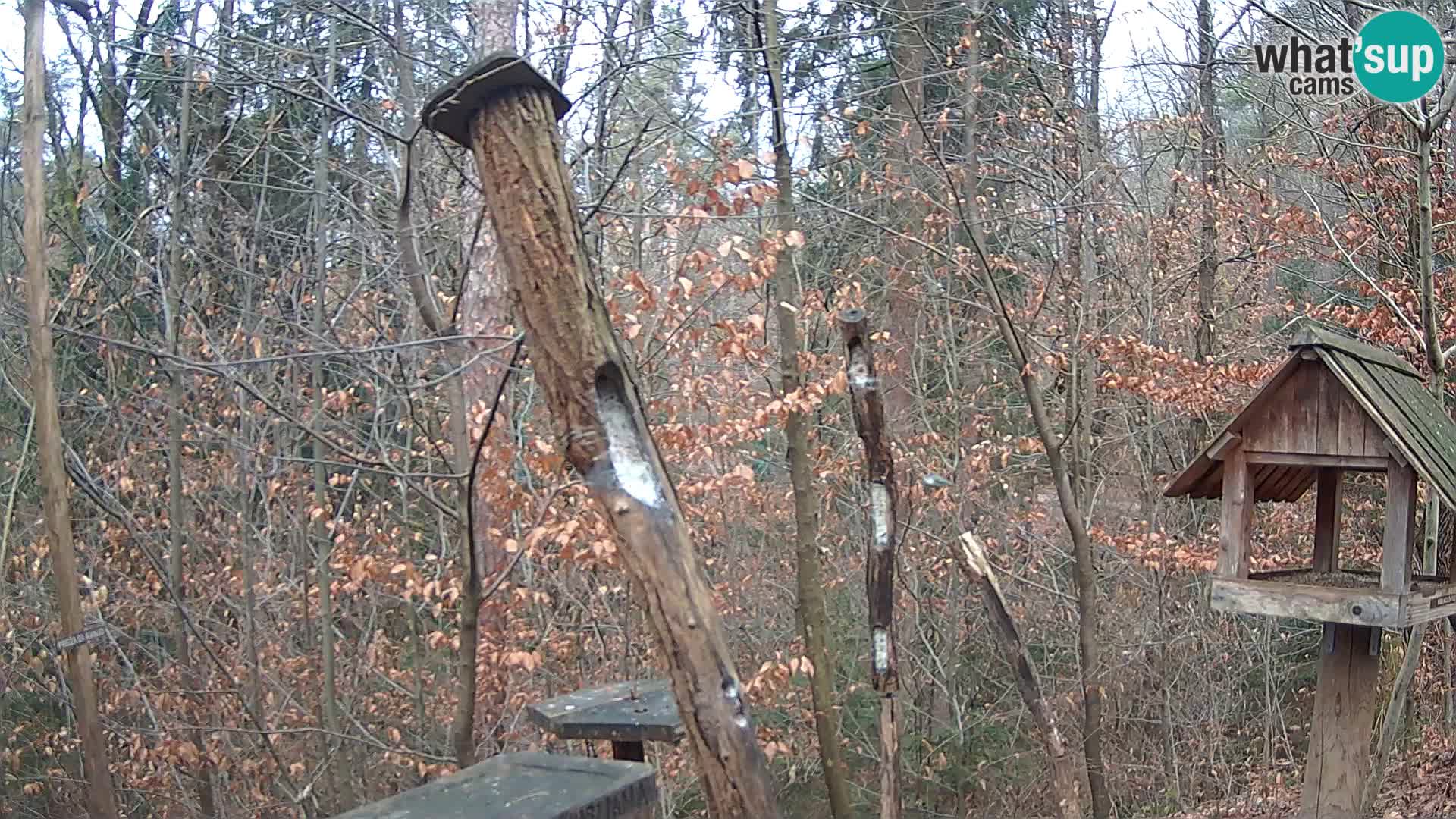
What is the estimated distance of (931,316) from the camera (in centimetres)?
984

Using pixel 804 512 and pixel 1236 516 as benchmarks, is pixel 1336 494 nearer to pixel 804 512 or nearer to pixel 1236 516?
pixel 1236 516

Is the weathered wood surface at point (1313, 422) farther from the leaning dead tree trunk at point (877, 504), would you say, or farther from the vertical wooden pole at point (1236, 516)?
the leaning dead tree trunk at point (877, 504)

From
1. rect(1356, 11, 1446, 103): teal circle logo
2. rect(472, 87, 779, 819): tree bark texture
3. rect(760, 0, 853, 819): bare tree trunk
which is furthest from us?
rect(760, 0, 853, 819): bare tree trunk

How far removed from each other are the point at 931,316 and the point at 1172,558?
295 cm

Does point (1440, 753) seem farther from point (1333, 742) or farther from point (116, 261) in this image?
point (116, 261)

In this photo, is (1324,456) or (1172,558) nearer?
(1324,456)

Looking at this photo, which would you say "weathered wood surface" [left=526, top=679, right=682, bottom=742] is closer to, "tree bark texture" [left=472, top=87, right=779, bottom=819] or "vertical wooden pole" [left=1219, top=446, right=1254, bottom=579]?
"tree bark texture" [left=472, top=87, right=779, bottom=819]

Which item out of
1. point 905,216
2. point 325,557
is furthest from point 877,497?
point 905,216

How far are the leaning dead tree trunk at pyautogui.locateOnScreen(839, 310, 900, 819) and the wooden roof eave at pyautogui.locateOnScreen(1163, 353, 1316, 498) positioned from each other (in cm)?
114

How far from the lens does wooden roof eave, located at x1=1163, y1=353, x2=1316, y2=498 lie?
4.07m

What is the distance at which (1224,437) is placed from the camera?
4230 mm

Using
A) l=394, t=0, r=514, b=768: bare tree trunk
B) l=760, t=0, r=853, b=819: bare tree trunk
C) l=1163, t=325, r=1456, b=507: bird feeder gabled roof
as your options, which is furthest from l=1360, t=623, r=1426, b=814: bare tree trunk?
l=394, t=0, r=514, b=768: bare tree trunk

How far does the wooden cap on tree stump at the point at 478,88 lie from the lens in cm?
288

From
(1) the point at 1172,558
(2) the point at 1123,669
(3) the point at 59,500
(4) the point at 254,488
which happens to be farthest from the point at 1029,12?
(3) the point at 59,500
